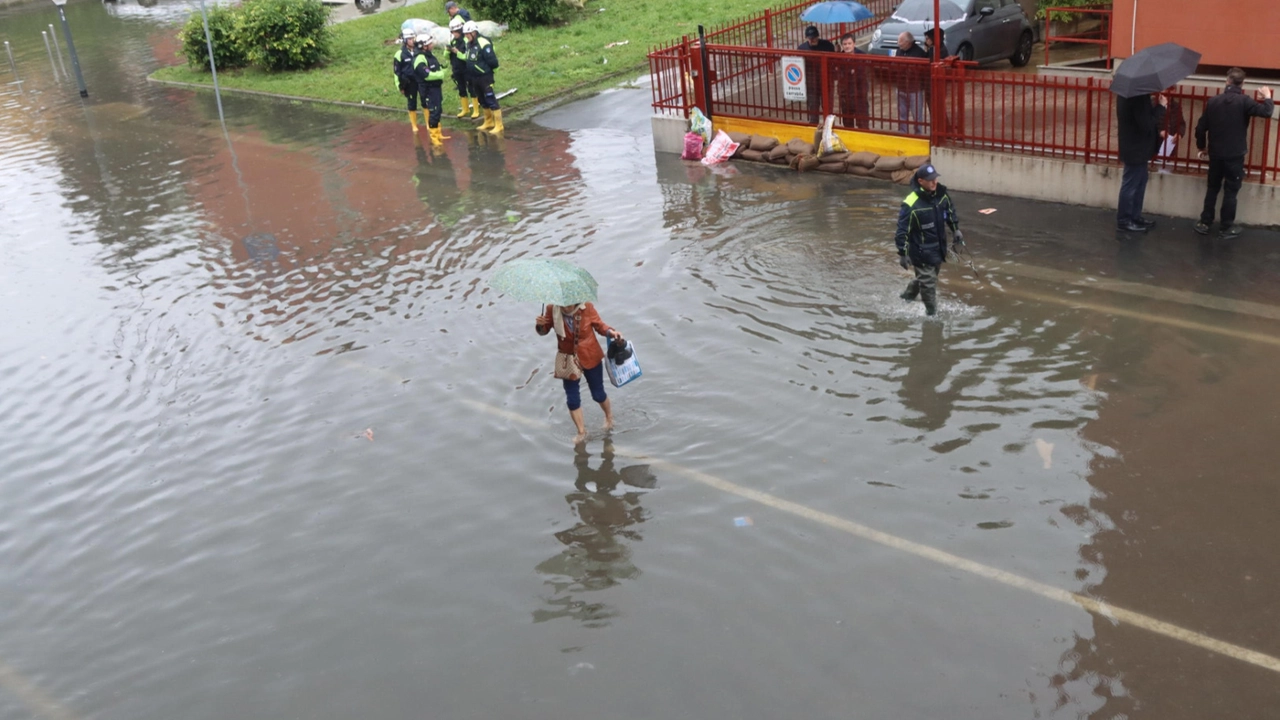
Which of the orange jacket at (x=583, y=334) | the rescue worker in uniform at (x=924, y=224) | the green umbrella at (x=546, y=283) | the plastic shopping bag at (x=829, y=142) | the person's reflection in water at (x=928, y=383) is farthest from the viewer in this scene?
the plastic shopping bag at (x=829, y=142)

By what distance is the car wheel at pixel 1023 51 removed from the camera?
20.0 metres

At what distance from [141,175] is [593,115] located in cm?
824

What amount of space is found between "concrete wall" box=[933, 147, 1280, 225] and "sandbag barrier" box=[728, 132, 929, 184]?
477 millimetres

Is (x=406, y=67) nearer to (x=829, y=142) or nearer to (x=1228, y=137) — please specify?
(x=829, y=142)

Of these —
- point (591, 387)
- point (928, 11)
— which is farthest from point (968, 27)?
point (591, 387)

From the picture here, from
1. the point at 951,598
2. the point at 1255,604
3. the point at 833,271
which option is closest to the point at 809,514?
the point at 951,598

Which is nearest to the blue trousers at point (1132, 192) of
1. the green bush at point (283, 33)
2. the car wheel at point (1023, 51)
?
the car wheel at point (1023, 51)

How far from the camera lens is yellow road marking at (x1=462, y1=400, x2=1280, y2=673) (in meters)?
6.31

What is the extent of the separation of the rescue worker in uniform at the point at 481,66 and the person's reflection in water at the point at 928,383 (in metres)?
11.1

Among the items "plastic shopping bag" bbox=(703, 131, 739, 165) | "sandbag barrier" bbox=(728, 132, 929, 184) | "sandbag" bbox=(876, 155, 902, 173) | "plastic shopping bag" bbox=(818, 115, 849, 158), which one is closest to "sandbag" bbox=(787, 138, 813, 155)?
"sandbag barrier" bbox=(728, 132, 929, 184)

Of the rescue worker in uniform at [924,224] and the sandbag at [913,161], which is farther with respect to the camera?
the sandbag at [913,161]

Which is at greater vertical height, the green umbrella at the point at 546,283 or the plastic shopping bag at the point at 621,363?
the green umbrella at the point at 546,283

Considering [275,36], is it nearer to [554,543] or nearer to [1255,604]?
[554,543]

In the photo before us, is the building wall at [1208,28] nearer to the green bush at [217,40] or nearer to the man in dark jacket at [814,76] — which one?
the man in dark jacket at [814,76]
